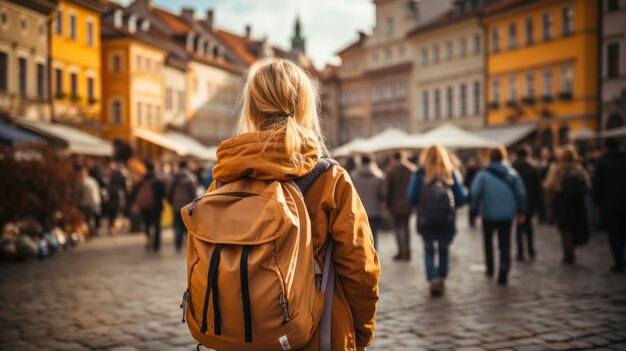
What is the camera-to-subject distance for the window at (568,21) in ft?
127

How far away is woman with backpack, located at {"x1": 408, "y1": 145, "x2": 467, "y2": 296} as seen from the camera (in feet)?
26.8

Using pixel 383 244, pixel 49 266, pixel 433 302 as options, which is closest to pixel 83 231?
pixel 49 266

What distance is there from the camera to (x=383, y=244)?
14.9m

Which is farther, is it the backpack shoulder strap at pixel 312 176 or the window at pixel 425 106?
the window at pixel 425 106

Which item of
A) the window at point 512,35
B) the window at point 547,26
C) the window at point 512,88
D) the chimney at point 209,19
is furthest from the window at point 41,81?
the chimney at point 209,19

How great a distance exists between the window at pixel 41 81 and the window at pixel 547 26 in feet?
97.7

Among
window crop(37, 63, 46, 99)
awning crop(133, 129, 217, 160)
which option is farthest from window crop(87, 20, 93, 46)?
window crop(37, 63, 46, 99)

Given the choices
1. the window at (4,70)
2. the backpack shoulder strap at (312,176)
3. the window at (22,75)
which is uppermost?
the window at (22,75)

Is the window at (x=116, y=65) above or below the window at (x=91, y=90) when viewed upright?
above

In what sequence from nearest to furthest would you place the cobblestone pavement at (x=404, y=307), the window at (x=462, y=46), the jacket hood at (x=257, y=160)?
the jacket hood at (x=257, y=160), the cobblestone pavement at (x=404, y=307), the window at (x=462, y=46)

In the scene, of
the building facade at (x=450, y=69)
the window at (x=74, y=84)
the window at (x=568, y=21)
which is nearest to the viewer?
the window at (x=74, y=84)

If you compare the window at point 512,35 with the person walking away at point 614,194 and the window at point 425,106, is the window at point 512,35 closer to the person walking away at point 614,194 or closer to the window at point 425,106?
the window at point 425,106

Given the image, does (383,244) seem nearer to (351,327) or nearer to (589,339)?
(589,339)

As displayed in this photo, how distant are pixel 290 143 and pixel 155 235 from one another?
474 inches
